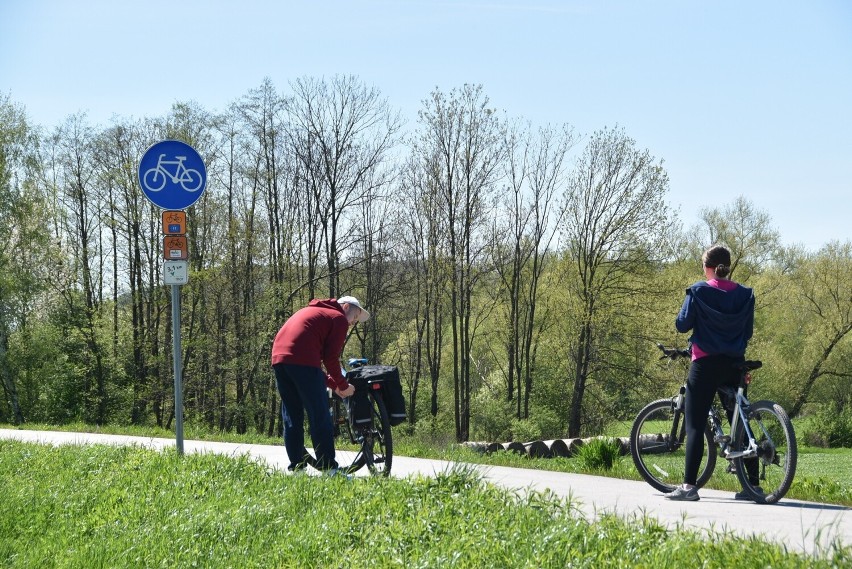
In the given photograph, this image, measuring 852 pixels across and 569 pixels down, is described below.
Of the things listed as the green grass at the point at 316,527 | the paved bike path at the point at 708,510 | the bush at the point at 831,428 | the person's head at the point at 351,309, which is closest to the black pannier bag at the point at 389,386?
the person's head at the point at 351,309

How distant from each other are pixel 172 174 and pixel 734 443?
6.52m

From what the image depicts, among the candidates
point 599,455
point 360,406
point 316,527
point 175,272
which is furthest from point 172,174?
point 599,455

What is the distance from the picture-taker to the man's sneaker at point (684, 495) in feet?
22.5

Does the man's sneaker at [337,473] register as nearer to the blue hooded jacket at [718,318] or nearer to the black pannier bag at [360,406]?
the black pannier bag at [360,406]

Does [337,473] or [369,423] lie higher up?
[369,423]

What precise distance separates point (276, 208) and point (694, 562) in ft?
123

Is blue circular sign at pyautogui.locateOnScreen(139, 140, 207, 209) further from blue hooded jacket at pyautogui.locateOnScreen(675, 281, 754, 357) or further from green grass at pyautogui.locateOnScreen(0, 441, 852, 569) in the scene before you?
blue hooded jacket at pyautogui.locateOnScreen(675, 281, 754, 357)

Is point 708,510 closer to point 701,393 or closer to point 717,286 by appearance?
point 701,393

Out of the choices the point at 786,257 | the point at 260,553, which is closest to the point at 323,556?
the point at 260,553

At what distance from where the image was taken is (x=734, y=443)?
22.5 ft

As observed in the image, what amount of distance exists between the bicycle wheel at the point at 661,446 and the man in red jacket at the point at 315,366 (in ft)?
8.68

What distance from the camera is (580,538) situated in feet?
16.0

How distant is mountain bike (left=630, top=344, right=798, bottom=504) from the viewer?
6508 mm

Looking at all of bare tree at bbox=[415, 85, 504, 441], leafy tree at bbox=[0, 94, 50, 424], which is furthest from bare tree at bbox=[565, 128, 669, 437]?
leafy tree at bbox=[0, 94, 50, 424]
